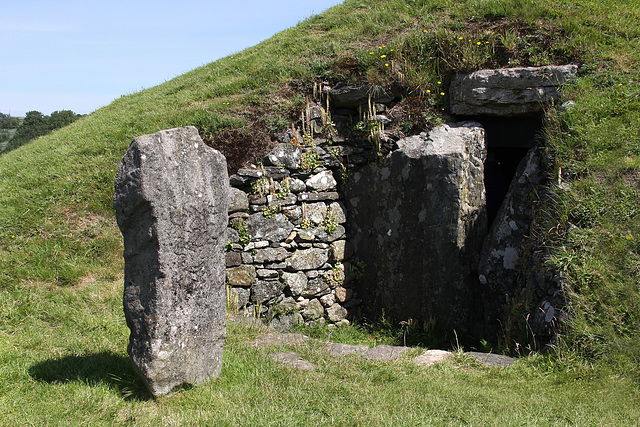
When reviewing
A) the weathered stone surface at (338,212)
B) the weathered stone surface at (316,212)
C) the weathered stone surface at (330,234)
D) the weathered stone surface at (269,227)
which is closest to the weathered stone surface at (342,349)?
the weathered stone surface at (269,227)

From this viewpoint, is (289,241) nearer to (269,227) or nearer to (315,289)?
(269,227)

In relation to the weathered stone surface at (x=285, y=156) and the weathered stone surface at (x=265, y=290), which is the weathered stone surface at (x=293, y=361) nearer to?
the weathered stone surface at (x=265, y=290)

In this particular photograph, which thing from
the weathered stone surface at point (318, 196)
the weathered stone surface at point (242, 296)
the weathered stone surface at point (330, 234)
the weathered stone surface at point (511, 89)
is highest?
the weathered stone surface at point (511, 89)

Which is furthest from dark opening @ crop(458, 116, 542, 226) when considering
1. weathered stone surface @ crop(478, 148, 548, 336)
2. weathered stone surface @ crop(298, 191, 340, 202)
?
weathered stone surface @ crop(298, 191, 340, 202)

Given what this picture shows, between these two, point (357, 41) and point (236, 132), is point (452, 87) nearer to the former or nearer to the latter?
point (357, 41)

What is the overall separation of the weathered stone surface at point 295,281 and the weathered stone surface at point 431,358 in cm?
248

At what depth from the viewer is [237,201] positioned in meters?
6.89

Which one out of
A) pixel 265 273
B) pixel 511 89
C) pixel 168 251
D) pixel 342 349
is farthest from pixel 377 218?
pixel 168 251

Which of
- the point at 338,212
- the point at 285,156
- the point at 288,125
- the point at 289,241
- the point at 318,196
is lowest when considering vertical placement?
the point at 289,241

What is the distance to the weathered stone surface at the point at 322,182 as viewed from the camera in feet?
24.6

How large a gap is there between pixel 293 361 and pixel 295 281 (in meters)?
2.46

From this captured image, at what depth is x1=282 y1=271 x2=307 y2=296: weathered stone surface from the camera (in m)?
7.11

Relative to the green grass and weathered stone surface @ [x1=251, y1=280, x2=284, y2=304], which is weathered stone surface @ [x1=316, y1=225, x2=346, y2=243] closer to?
weathered stone surface @ [x1=251, y1=280, x2=284, y2=304]

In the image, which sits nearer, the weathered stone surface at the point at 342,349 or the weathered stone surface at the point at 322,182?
the weathered stone surface at the point at 342,349
